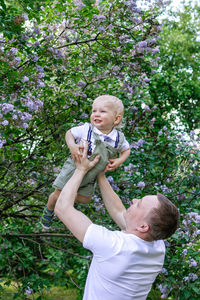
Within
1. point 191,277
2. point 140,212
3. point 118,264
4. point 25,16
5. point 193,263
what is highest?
point 25,16

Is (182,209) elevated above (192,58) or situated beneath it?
situated beneath

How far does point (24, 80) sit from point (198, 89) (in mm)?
14721

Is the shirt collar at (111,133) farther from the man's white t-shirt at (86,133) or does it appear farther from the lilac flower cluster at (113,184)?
the lilac flower cluster at (113,184)

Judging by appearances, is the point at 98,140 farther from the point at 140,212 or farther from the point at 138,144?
the point at 138,144

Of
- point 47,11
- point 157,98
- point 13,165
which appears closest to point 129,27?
point 47,11

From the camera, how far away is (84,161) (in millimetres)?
2145

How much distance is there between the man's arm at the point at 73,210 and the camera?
1.94 metres

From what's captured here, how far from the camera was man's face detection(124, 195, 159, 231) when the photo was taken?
2.05 metres

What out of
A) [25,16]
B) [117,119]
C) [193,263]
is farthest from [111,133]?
[193,263]

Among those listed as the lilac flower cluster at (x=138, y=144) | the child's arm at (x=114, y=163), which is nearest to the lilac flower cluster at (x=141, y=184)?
the lilac flower cluster at (x=138, y=144)

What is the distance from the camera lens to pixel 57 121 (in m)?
4.69

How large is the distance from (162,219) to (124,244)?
0.82ft

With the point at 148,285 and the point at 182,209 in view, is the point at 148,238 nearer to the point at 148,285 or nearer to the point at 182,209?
the point at 148,285

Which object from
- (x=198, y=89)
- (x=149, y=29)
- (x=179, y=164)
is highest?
(x=198, y=89)
